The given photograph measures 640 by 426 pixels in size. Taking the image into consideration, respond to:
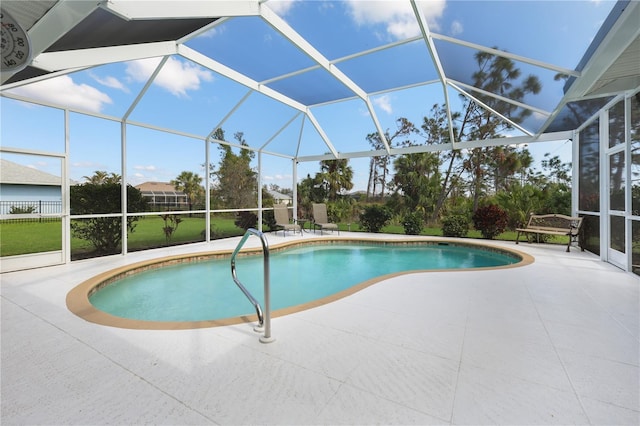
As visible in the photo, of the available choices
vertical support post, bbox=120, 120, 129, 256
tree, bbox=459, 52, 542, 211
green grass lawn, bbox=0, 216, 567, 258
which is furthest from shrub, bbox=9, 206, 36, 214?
tree, bbox=459, 52, 542, 211

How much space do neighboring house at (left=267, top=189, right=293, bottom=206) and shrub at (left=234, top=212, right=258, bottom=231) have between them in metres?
1.24

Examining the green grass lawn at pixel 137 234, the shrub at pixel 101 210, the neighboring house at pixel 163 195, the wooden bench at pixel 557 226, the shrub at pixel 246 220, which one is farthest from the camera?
the shrub at pixel 246 220

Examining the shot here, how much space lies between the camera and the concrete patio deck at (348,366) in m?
1.64

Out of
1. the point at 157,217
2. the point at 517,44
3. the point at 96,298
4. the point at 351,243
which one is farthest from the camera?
the point at 351,243

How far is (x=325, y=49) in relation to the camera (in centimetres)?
606

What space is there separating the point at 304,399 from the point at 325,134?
392 inches

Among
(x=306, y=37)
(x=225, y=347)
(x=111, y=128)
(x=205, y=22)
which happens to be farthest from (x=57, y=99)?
(x=225, y=347)

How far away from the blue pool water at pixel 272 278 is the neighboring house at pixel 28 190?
207cm

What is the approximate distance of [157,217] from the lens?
805 centimetres

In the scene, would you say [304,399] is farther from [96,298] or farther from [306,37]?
[306,37]

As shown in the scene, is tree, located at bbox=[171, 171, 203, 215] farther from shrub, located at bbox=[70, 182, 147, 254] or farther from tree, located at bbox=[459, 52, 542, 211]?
tree, located at bbox=[459, 52, 542, 211]

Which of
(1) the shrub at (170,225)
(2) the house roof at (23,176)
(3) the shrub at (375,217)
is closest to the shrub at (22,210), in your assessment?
(2) the house roof at (23,176)

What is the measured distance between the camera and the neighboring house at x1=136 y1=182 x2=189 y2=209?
7.65 metres

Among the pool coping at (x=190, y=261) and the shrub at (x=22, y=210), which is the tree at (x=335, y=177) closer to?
the pool coping at (x=190, y=261)
